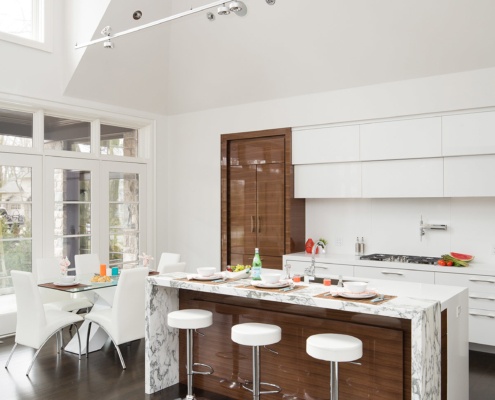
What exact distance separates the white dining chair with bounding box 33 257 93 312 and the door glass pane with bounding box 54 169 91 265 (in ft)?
2.43

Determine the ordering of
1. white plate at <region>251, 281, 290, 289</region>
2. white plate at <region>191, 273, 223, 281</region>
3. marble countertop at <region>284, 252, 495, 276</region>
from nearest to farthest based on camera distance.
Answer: white plate at <region>251, 281, 290, 289</region>
white plate at <region>191, 273, 223, 281</region>
marble countertop at <region>284, 252, 495, 276</region>

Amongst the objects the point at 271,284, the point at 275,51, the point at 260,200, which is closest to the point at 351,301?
the point at 271,284

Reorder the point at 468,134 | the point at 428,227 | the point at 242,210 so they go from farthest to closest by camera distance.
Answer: the point at 242,210
the point at 428,227
the point at 468,134

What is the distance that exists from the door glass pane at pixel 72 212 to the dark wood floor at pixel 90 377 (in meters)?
1.60

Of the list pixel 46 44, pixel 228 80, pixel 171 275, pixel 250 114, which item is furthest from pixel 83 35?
pixel 171 275

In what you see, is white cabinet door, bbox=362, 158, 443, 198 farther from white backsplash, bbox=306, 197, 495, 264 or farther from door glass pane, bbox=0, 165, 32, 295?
door glass pane, bbox=0, 165, 32, 295

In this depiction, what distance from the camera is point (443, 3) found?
478cm

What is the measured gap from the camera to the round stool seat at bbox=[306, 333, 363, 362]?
287 centimetres

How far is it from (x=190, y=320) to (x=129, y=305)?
48.1 inches

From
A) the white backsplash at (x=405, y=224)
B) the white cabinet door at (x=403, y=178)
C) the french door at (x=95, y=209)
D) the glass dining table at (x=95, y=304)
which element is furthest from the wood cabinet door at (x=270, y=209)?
the glass dining table at (x=95, y=304)

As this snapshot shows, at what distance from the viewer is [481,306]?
16.2 ft

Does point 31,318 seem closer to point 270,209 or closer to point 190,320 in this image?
point 190,320

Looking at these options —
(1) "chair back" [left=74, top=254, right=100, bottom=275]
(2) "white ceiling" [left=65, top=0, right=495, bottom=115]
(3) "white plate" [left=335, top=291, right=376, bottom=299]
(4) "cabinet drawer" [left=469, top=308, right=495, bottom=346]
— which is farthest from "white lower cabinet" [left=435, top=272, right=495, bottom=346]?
(1) "chair back" [left=74, top=254, right=100, bottom=275]

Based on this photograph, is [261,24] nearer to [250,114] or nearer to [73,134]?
[250,114]
